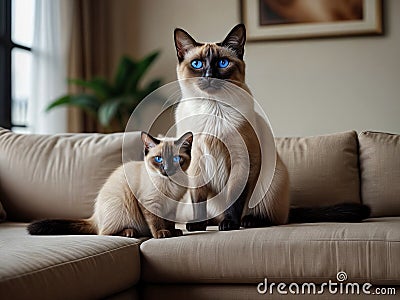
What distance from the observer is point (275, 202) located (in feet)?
7.67

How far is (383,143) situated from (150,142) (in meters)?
1.04

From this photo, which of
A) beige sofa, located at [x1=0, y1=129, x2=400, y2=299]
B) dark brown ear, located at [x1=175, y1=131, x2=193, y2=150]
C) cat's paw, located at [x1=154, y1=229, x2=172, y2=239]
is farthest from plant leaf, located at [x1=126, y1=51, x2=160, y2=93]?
cat's paw, located at [x1=154, y1=229, x2=172, y2=239]

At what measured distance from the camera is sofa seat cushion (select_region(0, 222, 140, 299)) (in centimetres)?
158

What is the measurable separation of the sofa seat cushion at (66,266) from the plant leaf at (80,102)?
1.91 meters

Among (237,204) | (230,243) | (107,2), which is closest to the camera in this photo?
(230,243)

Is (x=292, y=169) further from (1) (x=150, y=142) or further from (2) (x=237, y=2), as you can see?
(2) (x=237, y=2)

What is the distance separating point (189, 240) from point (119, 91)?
2.36m

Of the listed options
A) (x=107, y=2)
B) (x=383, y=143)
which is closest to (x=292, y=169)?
(x=383, y=143)

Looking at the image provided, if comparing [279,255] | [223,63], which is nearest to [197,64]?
[223,63]

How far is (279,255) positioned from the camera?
78.7 inches

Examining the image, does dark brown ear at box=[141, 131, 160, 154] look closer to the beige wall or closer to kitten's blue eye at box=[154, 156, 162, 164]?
kitten's blue eye at box=[154, 156, 162, 164]

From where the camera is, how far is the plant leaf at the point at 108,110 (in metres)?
4.05

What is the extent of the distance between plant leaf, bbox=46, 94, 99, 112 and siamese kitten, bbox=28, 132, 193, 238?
1825 mm

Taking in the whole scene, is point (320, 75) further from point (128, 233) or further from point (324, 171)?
point (128, 233)
